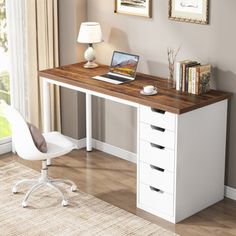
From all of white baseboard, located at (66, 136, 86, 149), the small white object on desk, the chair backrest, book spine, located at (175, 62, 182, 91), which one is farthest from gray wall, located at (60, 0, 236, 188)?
the chair backrest

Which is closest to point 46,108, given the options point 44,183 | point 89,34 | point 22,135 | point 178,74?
point 89,34

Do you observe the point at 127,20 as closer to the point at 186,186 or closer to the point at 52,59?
the point at 52,59

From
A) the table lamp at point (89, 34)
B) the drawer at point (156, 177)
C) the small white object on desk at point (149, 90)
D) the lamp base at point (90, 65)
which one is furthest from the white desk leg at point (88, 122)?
the drawer at point (156, 177)

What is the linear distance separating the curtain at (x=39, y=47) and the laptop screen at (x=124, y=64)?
0.78 metres

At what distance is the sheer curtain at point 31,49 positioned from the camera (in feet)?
18.2

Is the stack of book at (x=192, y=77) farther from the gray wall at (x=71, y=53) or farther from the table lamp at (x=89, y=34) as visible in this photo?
the gray wall at (x=71, y=53)

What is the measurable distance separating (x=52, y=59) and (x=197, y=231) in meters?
2.22

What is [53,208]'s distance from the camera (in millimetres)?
4664

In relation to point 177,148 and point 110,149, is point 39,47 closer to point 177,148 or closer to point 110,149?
point 110,149

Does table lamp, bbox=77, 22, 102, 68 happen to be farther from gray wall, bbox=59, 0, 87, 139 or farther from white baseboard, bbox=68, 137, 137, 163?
white baseboard, bbox=68, 137, 137, 163

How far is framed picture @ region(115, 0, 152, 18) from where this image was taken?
5.08m

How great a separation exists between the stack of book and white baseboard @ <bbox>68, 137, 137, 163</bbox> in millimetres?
1120

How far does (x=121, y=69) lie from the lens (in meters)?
5.12

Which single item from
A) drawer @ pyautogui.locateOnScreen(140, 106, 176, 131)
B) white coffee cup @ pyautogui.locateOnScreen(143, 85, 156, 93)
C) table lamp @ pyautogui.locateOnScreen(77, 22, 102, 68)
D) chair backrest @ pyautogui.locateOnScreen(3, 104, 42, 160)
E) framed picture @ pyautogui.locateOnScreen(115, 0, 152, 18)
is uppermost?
framed picture @ pyautogui.locateOnScreen(115, 0, 152, 18)
